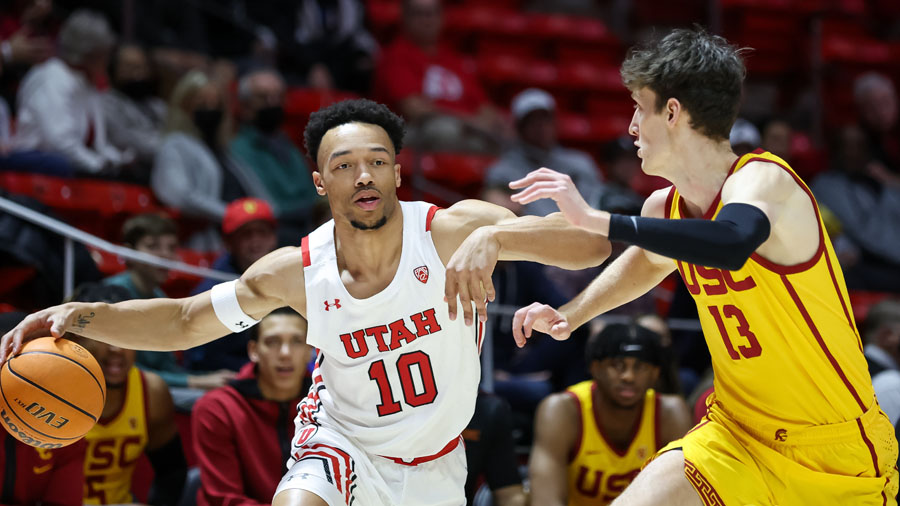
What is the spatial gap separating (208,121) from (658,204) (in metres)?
4.78

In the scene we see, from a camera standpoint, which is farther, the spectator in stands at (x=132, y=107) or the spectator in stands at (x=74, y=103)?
the spectator in stands at (x=132, y=107)

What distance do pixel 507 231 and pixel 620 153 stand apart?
5.19 m

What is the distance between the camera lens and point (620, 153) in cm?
852

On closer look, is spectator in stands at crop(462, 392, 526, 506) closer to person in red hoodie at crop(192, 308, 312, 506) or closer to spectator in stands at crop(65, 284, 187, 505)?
person in red hoodie at crop(192, 308, 312, 506)

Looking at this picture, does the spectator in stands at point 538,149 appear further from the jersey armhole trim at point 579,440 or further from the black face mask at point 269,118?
the jersey armhole trim at point 579,440

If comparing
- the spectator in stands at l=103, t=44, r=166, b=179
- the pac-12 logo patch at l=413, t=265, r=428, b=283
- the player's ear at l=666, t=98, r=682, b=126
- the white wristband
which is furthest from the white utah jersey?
the spectator in stands at l=103, t=44, r=166, b=179

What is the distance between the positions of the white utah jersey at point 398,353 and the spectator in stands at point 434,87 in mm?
5092

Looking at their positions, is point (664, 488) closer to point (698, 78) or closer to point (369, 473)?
point (369, 473)

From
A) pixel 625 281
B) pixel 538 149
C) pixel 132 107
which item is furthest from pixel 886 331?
pixel 132 107

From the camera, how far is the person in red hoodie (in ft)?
16.3

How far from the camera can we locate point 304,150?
8.90 meters

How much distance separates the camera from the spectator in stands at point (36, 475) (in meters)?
4.76

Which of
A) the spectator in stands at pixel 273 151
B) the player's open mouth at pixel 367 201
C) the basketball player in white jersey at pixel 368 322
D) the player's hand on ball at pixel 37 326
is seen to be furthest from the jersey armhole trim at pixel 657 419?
the spectator in stands at pixel 273 151

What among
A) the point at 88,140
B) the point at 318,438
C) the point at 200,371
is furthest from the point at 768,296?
the point at 88,140
